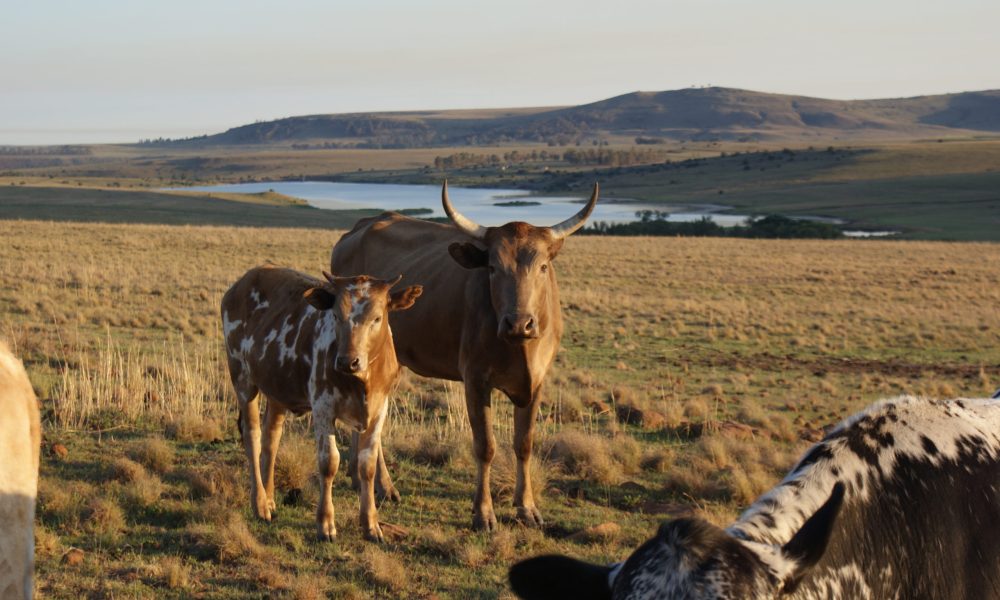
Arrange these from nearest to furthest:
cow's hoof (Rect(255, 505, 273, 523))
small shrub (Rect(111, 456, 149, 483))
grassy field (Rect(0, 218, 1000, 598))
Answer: grassy field (Rect(0, 218, 1000, 598)) → cow's hoof (Rect(255, 505, 273, 523)) → small shrub (Rect(111, 456, 149, 483))

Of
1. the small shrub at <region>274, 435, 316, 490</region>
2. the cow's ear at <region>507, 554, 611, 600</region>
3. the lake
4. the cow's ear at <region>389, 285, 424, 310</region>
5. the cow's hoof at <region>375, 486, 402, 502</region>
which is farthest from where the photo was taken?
the lake

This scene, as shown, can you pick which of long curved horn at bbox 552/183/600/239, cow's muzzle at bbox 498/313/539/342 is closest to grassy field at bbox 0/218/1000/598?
cow's muzzle at bbox 498/313/539/342

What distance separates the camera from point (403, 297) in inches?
312

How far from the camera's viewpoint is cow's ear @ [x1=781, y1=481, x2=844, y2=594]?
2707mm

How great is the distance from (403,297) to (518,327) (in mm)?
972

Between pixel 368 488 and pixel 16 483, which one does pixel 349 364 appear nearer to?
pixel 368 488

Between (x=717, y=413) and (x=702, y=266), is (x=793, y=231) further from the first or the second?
(x=717, y=413)

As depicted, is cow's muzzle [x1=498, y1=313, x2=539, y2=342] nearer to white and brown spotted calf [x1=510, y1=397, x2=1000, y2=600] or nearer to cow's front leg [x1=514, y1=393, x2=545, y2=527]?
cow's front leg [x1=514, y1=393, x2=545, y2=527]

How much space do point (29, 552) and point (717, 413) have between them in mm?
11492

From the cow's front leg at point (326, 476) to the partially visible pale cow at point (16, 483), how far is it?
4274 mm

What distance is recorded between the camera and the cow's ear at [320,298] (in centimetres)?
759

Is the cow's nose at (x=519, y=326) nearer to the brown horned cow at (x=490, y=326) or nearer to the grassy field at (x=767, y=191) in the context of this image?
the brown horned cow at (x=490, y=326)

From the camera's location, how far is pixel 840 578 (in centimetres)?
312

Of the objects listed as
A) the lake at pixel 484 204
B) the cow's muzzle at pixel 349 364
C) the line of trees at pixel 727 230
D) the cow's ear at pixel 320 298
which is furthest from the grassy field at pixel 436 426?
the lake at pixel 484 204
